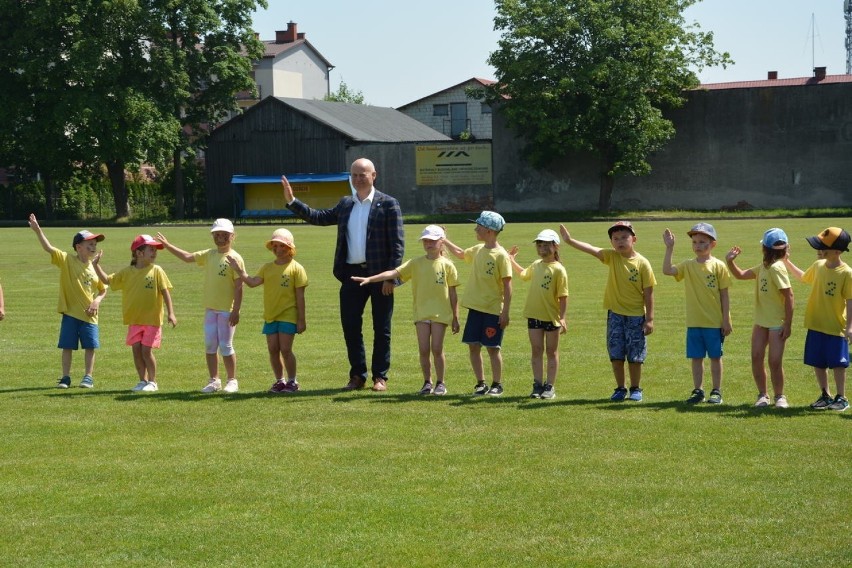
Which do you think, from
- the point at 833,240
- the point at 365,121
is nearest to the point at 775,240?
the point at 833,240

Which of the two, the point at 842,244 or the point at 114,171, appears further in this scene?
the point at 114,171

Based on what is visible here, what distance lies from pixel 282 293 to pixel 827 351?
489 cm

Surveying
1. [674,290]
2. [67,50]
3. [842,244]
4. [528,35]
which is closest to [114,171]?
[67,50]

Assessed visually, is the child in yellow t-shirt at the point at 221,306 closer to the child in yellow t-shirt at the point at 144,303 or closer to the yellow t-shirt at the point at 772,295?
the child in yellow t-shirt at the point at 144,303

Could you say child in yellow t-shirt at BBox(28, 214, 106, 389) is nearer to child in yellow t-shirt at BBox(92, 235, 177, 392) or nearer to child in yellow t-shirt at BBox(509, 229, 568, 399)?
child in yellow t-shirt at BBox(92, 235, 177, 392)

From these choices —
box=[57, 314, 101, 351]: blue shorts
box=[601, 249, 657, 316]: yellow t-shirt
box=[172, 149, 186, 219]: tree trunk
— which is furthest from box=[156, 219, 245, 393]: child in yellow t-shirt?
box=[172, 149, 186, 219]: tree trunk

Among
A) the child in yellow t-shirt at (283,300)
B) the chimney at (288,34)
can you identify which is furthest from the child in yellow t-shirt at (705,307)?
the chimney at (288,34)

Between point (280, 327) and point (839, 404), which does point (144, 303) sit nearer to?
point (280, 327)

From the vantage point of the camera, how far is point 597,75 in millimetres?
60750

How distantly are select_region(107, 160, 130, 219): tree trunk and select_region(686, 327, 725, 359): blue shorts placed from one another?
196ft

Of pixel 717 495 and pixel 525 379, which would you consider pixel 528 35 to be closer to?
pixel 525 379

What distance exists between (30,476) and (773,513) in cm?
466

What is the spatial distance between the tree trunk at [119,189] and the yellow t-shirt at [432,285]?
5827 centimetres

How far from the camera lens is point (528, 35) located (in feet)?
208
